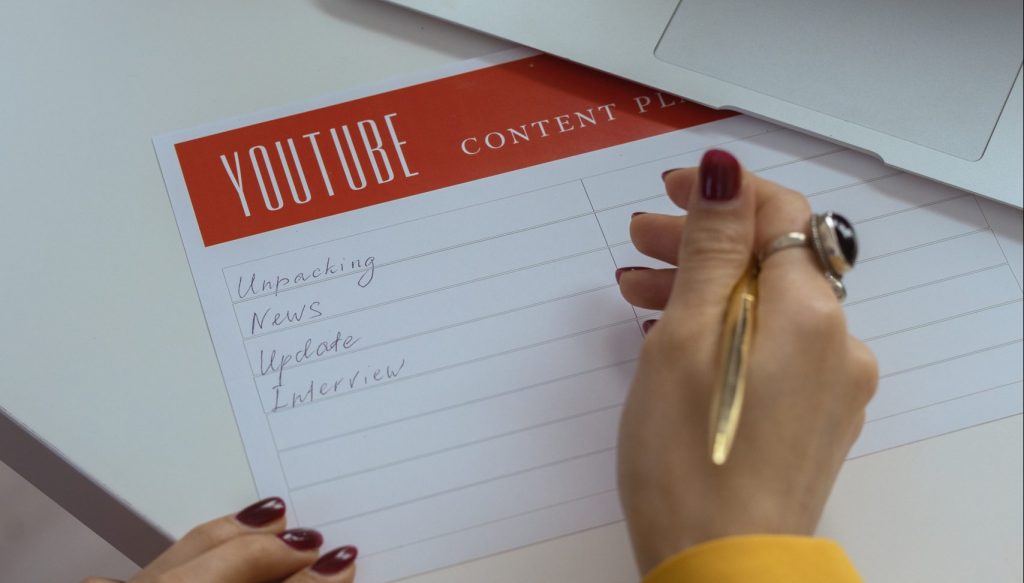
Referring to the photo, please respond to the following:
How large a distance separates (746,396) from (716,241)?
0.08 meters

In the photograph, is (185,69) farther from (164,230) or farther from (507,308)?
(507,308)

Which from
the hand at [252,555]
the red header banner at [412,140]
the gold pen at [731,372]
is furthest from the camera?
the red header banner at [412,140]

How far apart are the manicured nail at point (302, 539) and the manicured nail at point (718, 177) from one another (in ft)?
1.00

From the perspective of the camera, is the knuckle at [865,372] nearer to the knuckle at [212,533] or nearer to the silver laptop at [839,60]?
the silver laptop at [839,60]

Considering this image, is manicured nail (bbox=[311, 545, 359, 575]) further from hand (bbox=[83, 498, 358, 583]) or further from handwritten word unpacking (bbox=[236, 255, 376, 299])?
handwritten word unpacking (bbox=[236, 255, 376, 299])

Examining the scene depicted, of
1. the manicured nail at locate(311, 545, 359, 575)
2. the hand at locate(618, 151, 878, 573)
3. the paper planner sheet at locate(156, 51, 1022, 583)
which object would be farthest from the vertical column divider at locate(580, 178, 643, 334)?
the manicured nail at locate(311, 545, 359, 575)

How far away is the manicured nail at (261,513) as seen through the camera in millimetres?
537

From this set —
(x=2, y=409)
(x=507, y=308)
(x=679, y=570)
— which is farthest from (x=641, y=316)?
(x=2, y=409)

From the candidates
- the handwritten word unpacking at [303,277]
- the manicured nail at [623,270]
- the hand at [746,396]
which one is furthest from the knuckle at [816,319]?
the handwritten word unpacking at [303,277]

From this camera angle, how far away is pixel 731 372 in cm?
42

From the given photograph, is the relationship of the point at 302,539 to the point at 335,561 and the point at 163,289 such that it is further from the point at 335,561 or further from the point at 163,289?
the point at 163,289

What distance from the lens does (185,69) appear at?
660 millimetres

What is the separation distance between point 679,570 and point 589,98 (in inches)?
14.0

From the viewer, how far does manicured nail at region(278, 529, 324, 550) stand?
1.75 feet
